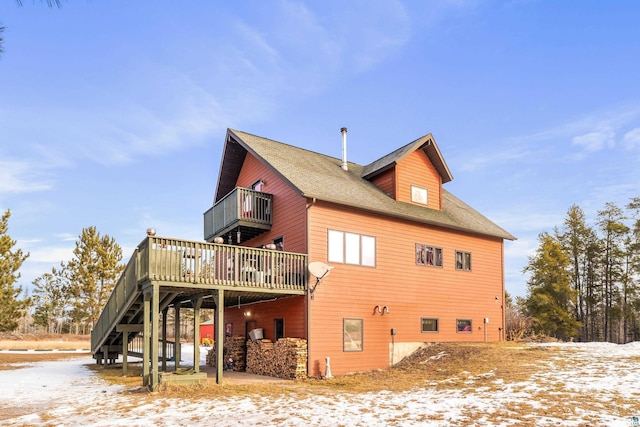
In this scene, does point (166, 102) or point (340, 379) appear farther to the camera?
point (166, 102)

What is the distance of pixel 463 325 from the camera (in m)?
22.4

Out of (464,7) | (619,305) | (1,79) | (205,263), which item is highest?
(464,7)

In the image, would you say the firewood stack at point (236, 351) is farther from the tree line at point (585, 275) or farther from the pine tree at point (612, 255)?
the pine tree at point (612, 255)

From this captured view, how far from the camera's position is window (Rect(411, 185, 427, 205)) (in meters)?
22.4

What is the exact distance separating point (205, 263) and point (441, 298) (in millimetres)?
11229

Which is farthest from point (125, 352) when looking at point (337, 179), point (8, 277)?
point (8, 277)

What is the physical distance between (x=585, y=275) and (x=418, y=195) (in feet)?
96.2

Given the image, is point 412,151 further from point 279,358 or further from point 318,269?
point 279,358

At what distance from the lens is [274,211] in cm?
2009

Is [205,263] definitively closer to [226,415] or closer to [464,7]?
[226,415]

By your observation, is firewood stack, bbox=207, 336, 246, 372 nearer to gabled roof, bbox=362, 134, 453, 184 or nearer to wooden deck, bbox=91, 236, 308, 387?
wooden deck, bbox=91, 236, 308, 387

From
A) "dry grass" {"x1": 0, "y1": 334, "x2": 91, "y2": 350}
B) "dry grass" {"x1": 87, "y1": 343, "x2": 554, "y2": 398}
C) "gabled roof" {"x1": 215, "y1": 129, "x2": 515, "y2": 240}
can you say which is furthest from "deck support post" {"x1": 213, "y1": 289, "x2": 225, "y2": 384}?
"dry grass" {"x1": 0, "y1": 334, "x2": 91, "y2": 350}

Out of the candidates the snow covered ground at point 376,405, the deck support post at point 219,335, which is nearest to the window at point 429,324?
the snow covered ground at point 376,405

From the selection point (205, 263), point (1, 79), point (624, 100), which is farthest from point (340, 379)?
point (624, 100)
